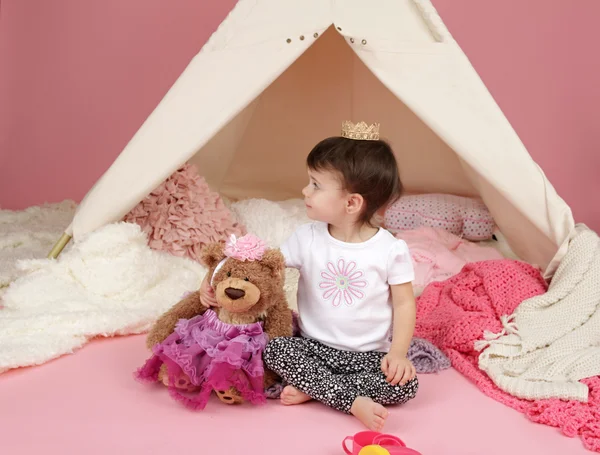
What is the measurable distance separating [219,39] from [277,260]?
89 centimetres

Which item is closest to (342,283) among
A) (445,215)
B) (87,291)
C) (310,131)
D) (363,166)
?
(363,166)

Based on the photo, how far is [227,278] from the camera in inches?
76.5

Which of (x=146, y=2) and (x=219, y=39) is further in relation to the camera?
(x=146, y=2)

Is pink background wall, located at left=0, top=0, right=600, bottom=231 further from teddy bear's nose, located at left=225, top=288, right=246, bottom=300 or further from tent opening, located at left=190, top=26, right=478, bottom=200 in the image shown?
teddy bear's nose, located at left=225, top=288, right=246, bottom=300

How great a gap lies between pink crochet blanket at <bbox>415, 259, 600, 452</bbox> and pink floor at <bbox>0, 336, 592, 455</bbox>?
0.05m

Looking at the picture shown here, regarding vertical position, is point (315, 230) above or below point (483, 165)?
below

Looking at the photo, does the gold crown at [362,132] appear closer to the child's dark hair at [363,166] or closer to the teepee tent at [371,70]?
the child's dark hair at [363,166]

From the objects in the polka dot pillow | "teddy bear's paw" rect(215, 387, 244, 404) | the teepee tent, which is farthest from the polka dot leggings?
the polka dot pillow

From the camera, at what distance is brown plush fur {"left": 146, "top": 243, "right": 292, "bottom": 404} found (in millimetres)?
1935

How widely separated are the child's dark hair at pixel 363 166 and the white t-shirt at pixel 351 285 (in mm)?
102

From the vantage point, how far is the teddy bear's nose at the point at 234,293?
1930 mm

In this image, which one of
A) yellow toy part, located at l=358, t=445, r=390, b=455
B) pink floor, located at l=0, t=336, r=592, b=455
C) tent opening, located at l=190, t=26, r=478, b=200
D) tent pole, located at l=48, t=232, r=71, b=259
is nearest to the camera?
yellow toy part, located at l=358, t=445, r=390, b=455

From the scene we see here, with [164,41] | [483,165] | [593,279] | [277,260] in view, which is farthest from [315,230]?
[164,41]

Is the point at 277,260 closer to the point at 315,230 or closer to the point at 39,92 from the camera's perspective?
the point at 315,230
